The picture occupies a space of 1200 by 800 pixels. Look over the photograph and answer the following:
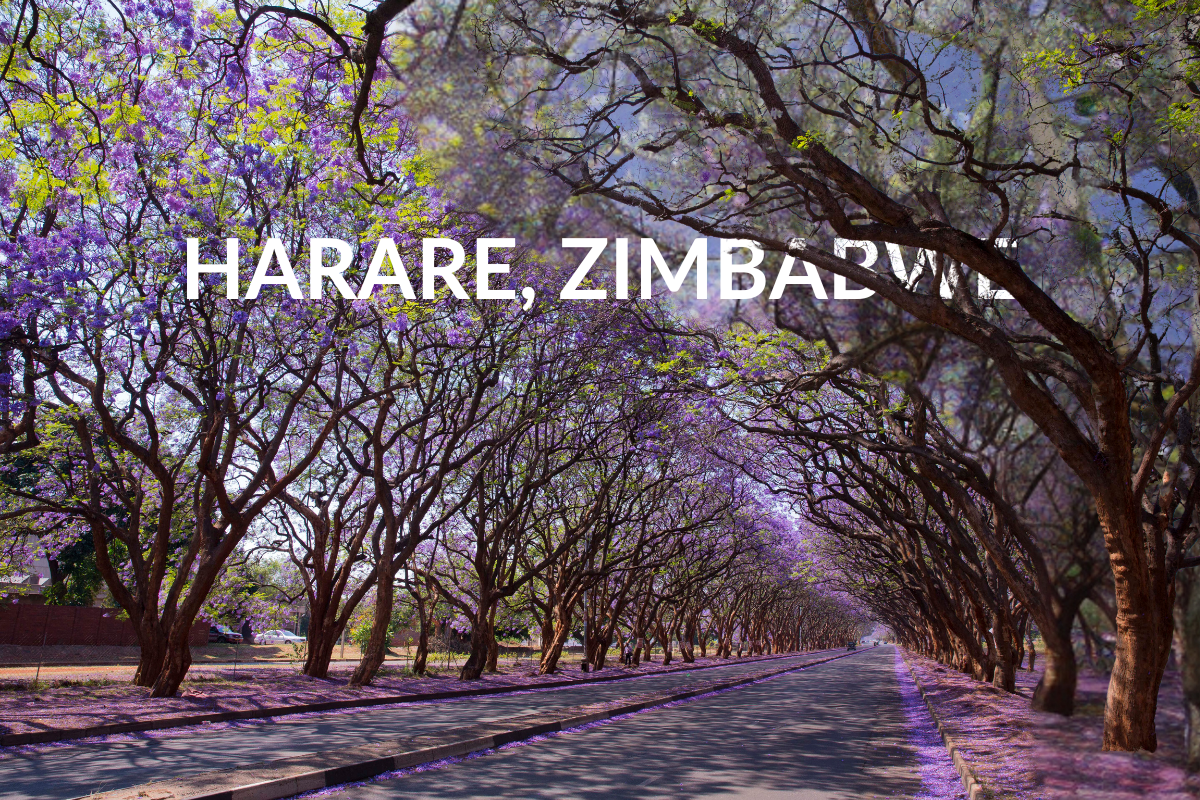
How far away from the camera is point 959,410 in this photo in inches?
321

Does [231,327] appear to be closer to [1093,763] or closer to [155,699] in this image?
[155,699]

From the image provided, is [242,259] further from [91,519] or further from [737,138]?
[737,138]

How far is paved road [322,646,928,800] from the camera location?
→ 692 cm

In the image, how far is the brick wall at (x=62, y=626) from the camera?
94.8 ft

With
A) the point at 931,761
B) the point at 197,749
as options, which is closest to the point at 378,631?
the point at 197,749

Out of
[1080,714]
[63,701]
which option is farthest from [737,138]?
[63,701]

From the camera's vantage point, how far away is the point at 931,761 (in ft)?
30.8

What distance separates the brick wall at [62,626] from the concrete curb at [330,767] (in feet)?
79.1

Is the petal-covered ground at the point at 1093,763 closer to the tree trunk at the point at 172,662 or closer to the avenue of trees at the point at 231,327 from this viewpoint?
the avenue of trees at the point at 231,327

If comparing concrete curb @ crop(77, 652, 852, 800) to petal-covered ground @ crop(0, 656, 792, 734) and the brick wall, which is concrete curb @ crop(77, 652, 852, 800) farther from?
the brick wall

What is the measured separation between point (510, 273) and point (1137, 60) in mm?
10972

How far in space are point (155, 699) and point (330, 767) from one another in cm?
854

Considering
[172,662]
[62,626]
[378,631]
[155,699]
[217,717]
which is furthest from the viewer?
[62,626]

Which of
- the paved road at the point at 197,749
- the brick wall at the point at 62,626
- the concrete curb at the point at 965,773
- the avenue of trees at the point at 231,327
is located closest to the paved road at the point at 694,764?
the concrete curb at the point at 965,773
